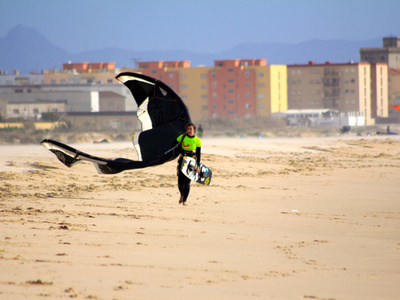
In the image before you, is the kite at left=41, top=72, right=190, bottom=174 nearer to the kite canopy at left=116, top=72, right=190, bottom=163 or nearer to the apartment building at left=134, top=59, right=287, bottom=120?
the kite canopy at left=116, top=72, right=190, bottom=163

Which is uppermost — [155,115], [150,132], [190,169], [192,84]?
[192,84]

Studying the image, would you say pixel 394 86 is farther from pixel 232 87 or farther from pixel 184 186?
pixel 184 186

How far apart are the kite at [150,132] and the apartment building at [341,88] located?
80.3m

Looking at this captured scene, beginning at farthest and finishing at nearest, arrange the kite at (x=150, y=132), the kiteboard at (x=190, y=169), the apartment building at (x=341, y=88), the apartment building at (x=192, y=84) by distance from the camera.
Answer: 1. the apartment building at (x=192, y=84)
2. the apartment building at (x=341, y=88)
3. the kite at (x=150, y=132)
4. the kiteboard at (x=190, y=169)

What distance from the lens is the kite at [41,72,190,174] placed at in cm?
1074

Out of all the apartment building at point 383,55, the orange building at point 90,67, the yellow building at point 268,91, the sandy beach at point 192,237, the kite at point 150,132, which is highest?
the apartment building at point 383,55

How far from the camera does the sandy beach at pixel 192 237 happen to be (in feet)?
17.8

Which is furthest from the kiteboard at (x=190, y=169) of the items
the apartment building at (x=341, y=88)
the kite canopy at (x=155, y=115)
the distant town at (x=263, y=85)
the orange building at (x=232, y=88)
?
the apartment building at (x=341, y=88)

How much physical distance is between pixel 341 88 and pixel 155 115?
82.6 m

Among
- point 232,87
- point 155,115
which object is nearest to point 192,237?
point 155,115

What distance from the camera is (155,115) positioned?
37.8ft

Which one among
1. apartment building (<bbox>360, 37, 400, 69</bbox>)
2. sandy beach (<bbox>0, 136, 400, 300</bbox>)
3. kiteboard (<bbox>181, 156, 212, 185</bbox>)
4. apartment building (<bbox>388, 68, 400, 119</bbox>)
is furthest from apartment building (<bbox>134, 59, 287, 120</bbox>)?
kiteboard (<bbox>181, 156, 212, 185</bbox>)

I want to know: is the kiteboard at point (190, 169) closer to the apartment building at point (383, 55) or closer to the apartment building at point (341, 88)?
the apartment building at point (341, 88)

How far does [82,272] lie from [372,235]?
385 centimetres
